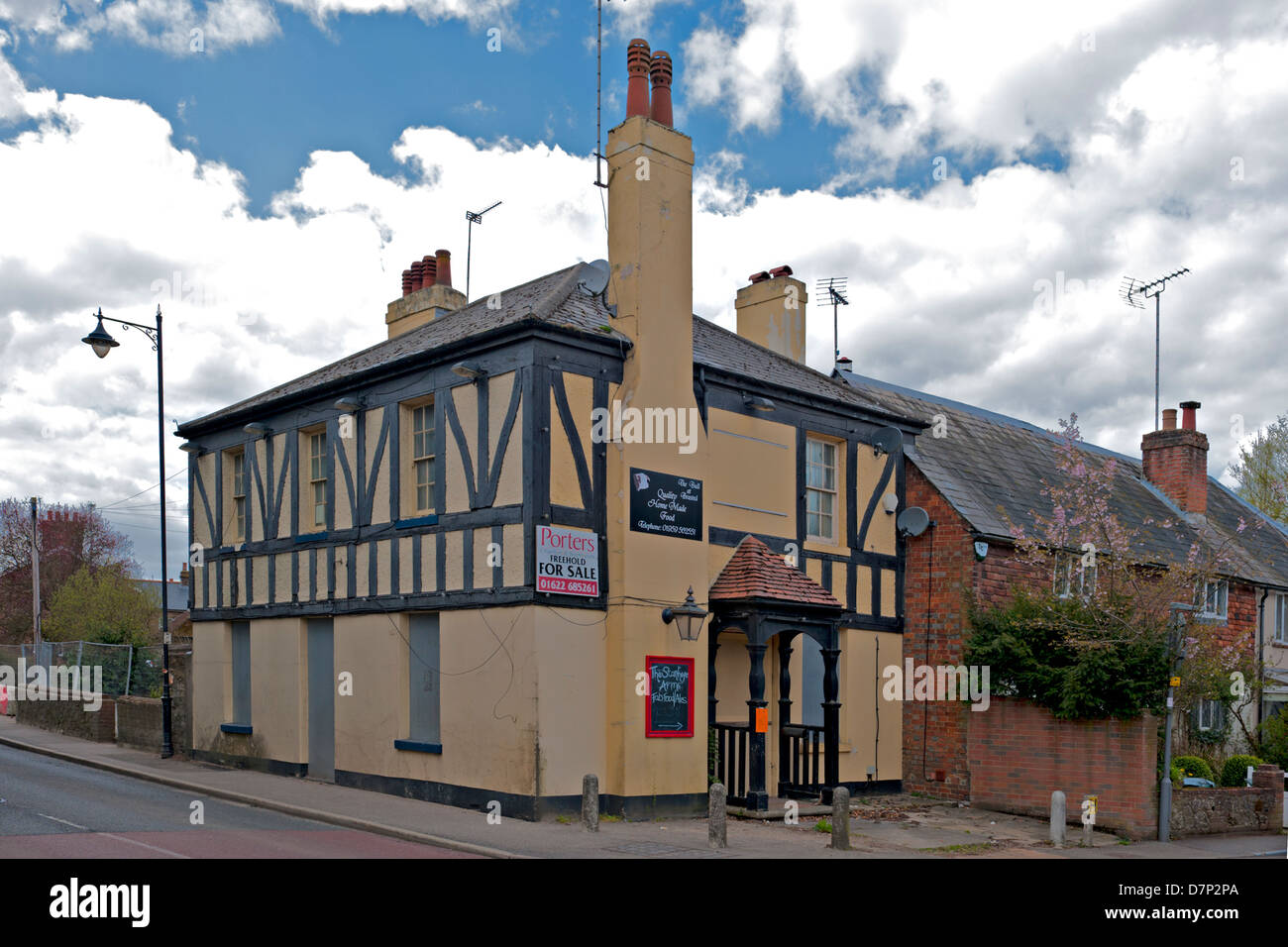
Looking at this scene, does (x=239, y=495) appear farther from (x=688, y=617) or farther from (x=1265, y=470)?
(x=1265, y=470)

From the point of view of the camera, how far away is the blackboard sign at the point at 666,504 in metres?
16.5

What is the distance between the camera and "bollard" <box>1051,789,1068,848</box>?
51.7 ft

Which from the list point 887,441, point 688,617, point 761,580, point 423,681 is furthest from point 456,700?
point 887,441

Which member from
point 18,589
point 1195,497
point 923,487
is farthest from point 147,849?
point 18,589

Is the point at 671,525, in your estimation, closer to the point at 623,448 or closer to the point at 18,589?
the point at 623,448

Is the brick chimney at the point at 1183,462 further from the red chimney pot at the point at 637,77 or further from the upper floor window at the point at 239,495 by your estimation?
the upper floor window at the point at 239,495

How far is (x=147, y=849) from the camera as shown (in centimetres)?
1169

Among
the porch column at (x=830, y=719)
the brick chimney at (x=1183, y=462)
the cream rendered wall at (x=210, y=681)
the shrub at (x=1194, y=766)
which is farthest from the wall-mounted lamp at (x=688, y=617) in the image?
the brick chimney at (x=1183, y=462)

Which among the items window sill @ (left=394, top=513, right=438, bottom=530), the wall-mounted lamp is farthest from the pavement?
window sill @ (left=394, top=513, right=438, bottom=530)

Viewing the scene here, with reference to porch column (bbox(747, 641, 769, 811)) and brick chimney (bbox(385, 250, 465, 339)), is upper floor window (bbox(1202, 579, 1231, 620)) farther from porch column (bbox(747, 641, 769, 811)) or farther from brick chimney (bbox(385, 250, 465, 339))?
brick chimney (bbox(385, 250, 465, 339))

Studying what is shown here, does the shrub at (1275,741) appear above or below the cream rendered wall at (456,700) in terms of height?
below

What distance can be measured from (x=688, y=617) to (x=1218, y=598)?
15.9 m

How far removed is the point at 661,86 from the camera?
57.5 feet

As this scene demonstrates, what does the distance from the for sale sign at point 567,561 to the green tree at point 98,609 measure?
2562 cm
